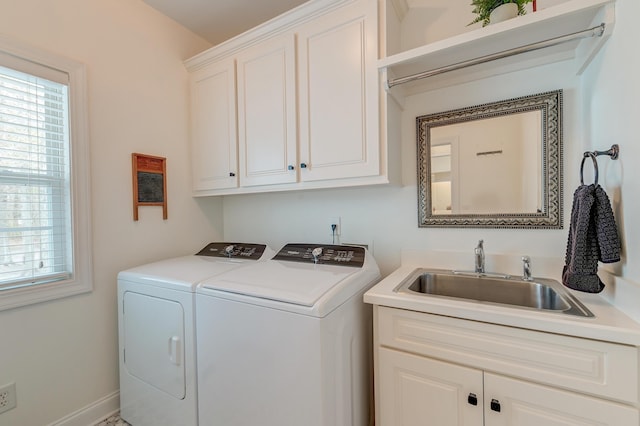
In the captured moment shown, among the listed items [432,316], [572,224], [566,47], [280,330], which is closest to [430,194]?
[572,224]

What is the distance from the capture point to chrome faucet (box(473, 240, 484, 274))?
57.9 inches

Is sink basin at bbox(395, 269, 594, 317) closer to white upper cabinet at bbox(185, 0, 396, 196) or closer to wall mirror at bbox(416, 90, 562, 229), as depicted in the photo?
wall mirror at bbox(416, 90, 562, 229)

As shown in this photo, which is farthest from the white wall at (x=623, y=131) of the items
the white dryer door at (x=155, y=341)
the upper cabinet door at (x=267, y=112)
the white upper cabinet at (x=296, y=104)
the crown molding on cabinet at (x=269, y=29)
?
the white dryer door at (x=155, y=341)

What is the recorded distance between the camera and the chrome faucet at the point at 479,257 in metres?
1.47

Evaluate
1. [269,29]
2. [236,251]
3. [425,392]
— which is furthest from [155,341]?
[269,29]

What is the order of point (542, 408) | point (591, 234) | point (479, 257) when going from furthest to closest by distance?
1. point (479, 257)
2. point (591, 234)
3. point (542, 408)

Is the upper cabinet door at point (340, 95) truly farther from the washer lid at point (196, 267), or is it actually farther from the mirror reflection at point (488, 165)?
the washer lid at point (196, 267)

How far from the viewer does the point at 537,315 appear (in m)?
0.95

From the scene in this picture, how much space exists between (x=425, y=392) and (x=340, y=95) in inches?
59.0

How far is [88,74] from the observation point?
1.69m

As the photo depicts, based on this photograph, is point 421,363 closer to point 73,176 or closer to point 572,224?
point 572,224

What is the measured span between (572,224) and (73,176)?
8.39ft

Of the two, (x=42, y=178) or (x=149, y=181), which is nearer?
(x=42, y=178)

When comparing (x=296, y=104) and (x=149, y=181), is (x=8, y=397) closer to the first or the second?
(x=149, y=181)
